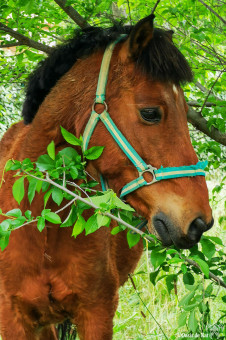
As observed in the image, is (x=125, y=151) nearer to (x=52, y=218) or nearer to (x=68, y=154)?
(x=68, y=154)

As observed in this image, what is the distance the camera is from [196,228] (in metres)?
2.29

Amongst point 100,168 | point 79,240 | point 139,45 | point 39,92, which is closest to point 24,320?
point 79,240

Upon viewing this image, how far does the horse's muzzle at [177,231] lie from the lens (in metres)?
2.28

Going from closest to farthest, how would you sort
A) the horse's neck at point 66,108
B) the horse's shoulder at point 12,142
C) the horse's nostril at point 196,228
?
the horse's nostril at point 196,228
the horse's neck at point 66,108
the horse's shoulder at point 12,142

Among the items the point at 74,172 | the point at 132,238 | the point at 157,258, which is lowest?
the point at 157,258

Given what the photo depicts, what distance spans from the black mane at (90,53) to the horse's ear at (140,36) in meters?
0.03

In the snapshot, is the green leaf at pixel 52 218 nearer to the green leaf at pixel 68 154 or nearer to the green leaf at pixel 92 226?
the green leaf at pixel 92 226

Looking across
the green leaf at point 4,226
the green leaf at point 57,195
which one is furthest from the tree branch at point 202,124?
the green leaf at point 4,226

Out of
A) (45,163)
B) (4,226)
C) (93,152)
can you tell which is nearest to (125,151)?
(93,152)

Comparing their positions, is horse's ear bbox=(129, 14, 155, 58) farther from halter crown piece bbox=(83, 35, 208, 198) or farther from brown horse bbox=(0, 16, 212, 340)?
halter crown piece bbox=(83, 35, 208, 198)

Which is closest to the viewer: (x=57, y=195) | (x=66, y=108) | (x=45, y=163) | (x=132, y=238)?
Result: (x=57, y=195)

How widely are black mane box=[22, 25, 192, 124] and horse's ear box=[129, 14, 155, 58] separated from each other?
30 millimetres

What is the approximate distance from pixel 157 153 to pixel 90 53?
2.49 ft

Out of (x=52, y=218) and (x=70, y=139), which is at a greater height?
(x=70, y=139)
